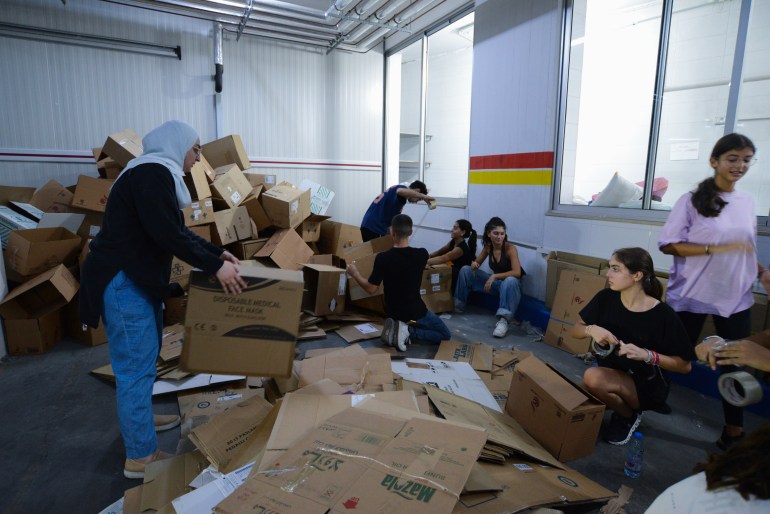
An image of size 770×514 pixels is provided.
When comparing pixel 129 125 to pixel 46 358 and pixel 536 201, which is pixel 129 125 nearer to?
pixel 46 358

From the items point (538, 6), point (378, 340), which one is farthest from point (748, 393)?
point (538, 6)

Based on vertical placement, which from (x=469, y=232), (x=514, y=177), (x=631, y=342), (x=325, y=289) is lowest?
(x=325, y=289)

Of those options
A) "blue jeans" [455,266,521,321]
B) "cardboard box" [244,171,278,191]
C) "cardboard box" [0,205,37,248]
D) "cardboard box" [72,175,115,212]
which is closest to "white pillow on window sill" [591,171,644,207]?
"blue jeans" [455,266,521,321]

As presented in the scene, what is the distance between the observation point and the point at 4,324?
9.55ft

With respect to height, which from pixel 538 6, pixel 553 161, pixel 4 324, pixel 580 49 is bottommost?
pixel 4 324

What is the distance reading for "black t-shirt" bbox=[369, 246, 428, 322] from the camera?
10.2 ft

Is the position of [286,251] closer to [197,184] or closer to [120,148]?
[197,184]

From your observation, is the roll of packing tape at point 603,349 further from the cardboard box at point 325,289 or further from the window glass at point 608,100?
the cardboard box at point 325,289

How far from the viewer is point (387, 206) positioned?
13.6 feet

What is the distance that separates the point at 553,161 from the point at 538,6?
1.36 meters

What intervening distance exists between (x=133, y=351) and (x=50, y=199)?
3.30 m

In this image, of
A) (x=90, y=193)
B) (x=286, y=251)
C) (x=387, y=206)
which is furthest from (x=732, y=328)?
(x=90, y=193)

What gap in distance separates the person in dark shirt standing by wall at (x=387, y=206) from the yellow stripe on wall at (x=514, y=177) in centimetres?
76

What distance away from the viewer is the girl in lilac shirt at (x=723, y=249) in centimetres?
194
